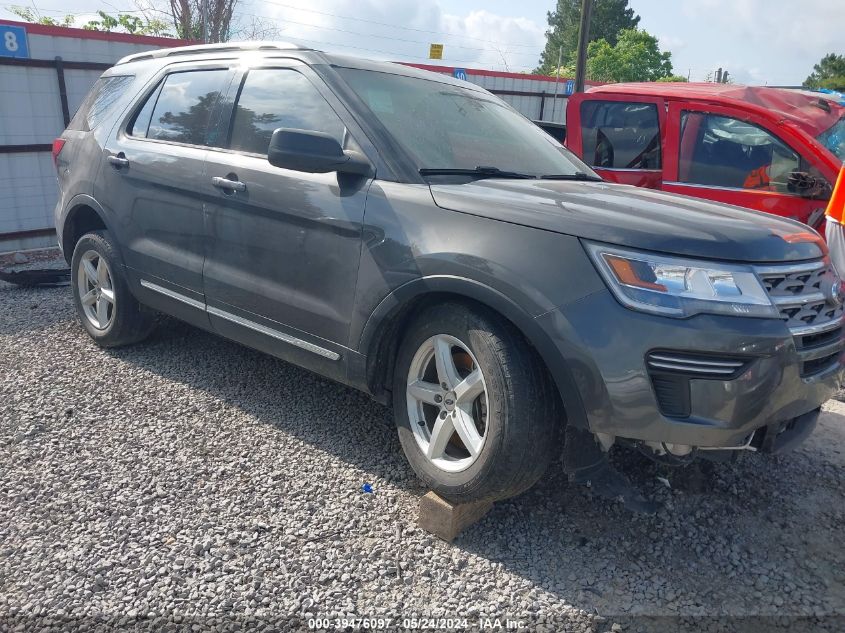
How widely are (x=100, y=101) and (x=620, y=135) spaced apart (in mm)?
4252

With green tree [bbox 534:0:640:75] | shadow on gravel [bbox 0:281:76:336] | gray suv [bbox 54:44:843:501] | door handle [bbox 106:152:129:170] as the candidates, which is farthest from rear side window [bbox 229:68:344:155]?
green tree [bbox 534:0:640:75]

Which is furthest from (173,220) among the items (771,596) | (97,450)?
(771,596)

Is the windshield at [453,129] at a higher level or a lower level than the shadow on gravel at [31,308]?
higher

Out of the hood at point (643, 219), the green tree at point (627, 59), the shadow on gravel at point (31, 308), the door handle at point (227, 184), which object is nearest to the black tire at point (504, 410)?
the hood at point (643, 219)

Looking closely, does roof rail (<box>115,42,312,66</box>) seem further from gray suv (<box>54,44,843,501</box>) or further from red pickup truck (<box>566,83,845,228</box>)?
red pickup truck (<box>566,83,845,228</box>)

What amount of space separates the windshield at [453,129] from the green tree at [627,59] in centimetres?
4575

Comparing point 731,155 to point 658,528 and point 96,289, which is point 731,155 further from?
point 96,289

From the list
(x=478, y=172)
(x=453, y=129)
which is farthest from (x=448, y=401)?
(x=453, y=129)

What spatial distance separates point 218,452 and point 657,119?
15.4 ft

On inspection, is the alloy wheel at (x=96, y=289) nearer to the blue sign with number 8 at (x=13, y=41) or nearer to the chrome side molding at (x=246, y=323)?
the chrome side molding at (x=246, y=323)

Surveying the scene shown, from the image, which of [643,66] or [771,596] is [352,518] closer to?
[771,596]

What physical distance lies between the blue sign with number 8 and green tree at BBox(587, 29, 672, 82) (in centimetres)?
4294

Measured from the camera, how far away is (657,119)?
6.18 meters

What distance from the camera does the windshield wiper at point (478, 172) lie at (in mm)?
3120
